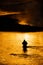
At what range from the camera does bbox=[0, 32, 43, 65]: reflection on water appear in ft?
24.4

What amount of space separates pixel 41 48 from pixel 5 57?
1.92 metres

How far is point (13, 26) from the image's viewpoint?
13789 millimetres

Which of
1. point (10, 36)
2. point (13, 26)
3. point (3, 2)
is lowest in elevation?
point (10, 36)

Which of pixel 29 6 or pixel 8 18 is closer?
pixel 8 18

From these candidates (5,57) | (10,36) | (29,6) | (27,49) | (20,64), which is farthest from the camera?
(29,6)

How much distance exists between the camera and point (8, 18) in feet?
51.0

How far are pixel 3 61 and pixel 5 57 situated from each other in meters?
0.47

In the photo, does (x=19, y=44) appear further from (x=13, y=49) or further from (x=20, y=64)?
(x=20, y=64)

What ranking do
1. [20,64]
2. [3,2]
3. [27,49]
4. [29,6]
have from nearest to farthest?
[20,64] → [27,49] → [29,6] → [3,2]

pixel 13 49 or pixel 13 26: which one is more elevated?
pixel 13 26

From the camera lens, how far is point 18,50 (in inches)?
345

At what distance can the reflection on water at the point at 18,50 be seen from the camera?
24.4 feet

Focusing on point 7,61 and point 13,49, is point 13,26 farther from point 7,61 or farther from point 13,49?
point 7,61

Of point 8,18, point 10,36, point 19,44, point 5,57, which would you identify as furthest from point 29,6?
point 5,57
